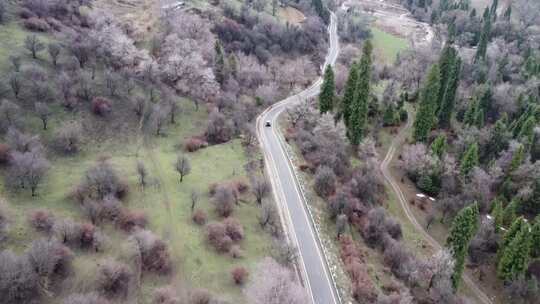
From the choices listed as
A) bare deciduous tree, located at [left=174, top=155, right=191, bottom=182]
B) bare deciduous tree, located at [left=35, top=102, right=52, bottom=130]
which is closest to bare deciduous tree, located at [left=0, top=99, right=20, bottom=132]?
bare deciduous tree, located at [left=35, top=102, right=52, bottom=130]

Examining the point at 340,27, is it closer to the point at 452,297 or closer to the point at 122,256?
the point at 452,297

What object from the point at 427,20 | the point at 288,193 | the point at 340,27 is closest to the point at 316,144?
the point at 288,193

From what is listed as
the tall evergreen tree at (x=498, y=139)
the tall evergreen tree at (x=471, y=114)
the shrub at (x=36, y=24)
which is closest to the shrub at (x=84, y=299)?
the shrub at (x=36, y=24)

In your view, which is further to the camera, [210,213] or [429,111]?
[429,111]

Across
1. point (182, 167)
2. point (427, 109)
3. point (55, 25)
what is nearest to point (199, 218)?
Result: point (182, 167)

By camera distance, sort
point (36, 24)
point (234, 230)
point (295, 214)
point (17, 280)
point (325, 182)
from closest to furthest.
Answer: point (17, 280) → point (234, 230) → point (295, 214) → point (325, 182) → point (36, 24)

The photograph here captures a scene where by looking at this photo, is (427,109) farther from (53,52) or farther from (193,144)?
(53,52)

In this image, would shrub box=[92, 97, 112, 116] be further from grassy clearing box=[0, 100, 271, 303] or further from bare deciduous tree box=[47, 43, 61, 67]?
bare deciduous tree box=[47, 43, 61, 67]
